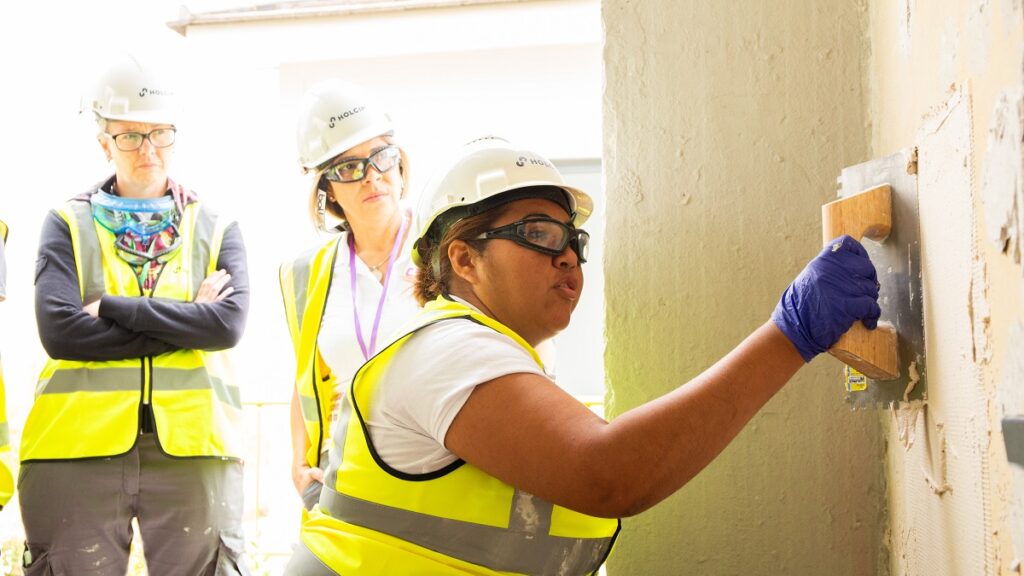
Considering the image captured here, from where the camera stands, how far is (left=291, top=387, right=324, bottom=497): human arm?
2.91 metres

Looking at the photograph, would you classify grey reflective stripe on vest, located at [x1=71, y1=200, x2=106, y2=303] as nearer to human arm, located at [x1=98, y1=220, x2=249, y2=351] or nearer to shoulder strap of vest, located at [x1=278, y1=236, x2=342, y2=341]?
human arm, located at [x1=98, y1=220, x2=249, y2=351]

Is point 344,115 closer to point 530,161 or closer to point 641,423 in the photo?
point 530,161

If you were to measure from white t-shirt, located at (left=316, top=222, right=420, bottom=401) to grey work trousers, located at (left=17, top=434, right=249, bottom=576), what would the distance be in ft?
2.38

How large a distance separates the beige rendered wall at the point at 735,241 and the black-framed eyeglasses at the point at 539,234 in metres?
0.56

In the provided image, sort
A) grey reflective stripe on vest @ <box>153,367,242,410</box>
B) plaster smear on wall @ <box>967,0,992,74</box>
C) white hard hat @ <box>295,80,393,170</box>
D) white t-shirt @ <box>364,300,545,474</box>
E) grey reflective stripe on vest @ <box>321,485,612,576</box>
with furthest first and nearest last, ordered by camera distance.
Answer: grey reflective stripe on vest @ <box>153,367,242,410</box> < white hard hat @ <box>295,80,393,170</box> < grey reflective stripe on vest @ <box>321,485,612,576</box> < white t-shirt @ <box>364,300,545,474</box> < plaster smear on wall @ <box>967,0,992,74</box>

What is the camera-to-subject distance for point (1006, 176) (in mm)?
1103

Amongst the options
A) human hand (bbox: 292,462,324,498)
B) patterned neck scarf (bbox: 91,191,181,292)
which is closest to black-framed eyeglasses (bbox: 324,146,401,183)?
patterned neck scarf (bbox: 91,191,181,292)

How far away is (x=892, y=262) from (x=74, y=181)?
821cm

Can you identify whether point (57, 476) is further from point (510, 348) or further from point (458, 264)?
point (510, 348)

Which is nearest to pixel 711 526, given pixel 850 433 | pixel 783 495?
pixel 783 495

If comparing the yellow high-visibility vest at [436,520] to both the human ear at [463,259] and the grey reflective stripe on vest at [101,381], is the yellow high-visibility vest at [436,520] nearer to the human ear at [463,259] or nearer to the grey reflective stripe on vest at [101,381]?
the human ear at [463,259]

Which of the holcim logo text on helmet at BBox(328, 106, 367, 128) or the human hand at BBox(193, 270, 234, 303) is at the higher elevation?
the holcim logo text on helmet at BBox(328, 106, 367, 128)

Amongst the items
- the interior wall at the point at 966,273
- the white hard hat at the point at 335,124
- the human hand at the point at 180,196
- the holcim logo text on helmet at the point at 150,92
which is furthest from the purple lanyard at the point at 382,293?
the interior wall at the point at 966,273

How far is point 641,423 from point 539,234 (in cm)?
51
